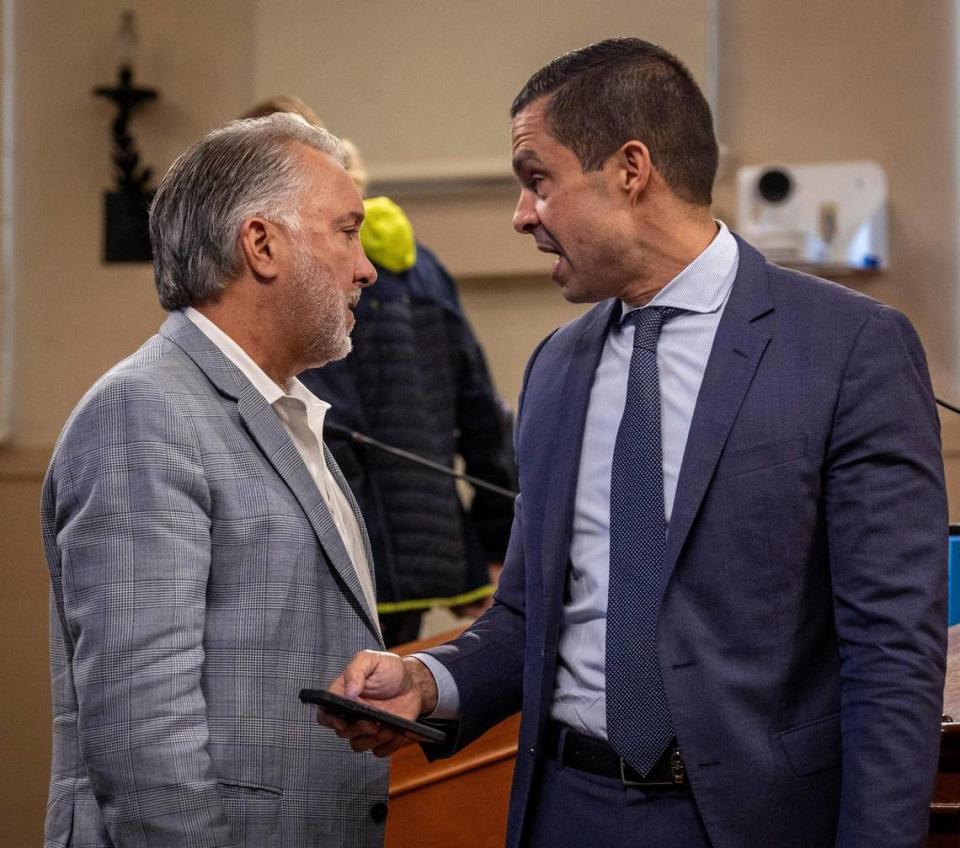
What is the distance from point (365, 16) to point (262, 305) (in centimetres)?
283

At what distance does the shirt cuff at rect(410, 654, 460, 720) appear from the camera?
69.6 inches

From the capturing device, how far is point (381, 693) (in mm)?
1669

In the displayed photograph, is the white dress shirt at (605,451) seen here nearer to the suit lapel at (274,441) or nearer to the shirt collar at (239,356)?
the suit lapel at (274,441)

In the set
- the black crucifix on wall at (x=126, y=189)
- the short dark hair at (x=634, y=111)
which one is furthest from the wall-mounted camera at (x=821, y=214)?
the short dark hair at (x=634, y=111)

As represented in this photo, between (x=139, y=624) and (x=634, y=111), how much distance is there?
87 cm

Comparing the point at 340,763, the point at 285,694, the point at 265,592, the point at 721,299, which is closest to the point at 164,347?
the point at 265,592

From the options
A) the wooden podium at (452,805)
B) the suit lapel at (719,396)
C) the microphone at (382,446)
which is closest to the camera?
the suit lapel at (719,396)

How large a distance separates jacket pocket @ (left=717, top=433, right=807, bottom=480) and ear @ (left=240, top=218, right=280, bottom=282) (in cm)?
63

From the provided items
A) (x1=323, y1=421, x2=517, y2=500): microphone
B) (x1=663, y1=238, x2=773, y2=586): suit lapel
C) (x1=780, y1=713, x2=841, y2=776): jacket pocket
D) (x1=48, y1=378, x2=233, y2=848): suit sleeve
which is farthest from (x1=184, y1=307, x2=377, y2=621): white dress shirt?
(x1=323, y1=421, x2=517, y2=500): microphone

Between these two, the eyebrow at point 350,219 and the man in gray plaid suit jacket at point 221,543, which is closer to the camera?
the man in gray plaid suit jacket at point 221,543

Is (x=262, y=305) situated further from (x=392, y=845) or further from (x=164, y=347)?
(x=392, y=845)

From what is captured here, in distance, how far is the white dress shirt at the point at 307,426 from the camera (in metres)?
1.73

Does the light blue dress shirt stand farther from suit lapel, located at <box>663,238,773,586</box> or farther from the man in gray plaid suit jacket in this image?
the man in gray plaid suit jacket

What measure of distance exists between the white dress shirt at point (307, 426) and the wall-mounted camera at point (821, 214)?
2.25 m
